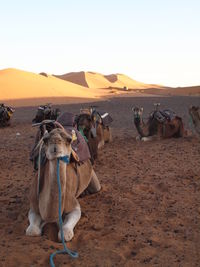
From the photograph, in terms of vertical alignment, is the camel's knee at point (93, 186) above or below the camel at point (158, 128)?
below

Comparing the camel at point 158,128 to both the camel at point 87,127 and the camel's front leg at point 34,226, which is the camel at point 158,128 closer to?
the camel at point 87,127

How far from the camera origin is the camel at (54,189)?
3.96 metres

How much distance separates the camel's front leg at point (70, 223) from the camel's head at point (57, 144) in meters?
0.81

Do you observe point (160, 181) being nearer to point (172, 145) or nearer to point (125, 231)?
point (125, 231)

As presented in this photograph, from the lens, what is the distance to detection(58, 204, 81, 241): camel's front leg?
4.20 metres

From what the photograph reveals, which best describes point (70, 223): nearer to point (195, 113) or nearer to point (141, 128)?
point (141, 128)

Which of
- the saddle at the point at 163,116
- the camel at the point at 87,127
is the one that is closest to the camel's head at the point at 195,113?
the saddle at the point at 163,116

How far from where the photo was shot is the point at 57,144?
3.92m

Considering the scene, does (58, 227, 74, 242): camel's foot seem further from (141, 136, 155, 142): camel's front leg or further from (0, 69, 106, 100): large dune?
(0, 69, 106, 100): large dune

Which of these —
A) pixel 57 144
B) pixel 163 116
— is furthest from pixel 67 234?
pixel 163 116

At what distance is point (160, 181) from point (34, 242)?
3.13 meters

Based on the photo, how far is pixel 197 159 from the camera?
28.1 feet

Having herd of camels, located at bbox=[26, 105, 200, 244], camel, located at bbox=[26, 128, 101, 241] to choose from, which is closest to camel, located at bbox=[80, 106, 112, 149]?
herd of camels, located at bbox=[26, 105, 200, 244]

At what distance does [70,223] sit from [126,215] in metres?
0.98
